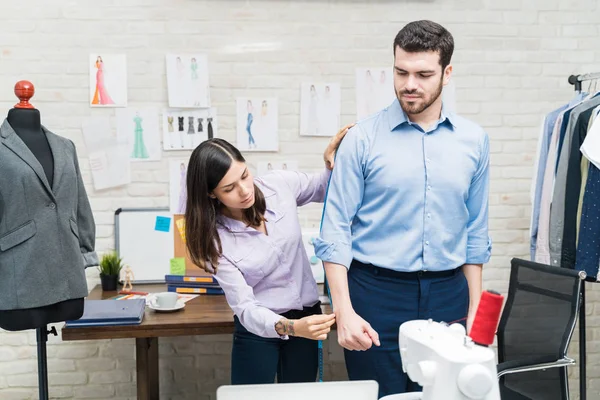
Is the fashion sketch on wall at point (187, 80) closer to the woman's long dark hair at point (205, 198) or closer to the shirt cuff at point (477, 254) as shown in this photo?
the woman's long dark hair at point (205, 198)

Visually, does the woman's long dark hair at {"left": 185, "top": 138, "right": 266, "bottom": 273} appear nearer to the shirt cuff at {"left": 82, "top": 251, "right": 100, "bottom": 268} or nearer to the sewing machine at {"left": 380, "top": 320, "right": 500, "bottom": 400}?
the shirt cuff at {"left": 82, "top": 251, "right": 100, "bottom": 268}

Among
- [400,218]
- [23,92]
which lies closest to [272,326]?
[400,218]

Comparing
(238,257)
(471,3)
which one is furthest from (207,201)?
(471,3)

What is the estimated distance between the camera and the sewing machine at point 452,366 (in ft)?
3.22

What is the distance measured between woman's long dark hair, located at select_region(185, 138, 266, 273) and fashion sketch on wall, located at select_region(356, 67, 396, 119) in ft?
4.16

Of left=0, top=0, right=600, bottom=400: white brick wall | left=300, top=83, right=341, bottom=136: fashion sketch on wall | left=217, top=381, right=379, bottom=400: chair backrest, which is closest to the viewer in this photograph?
left=217, top=381, right=379, bottom=400: chair backrest

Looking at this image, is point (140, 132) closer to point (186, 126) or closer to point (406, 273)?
point (186, 126)

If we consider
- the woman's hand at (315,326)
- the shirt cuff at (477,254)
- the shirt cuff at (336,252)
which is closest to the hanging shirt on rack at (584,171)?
the shirt cuff at (477,254)

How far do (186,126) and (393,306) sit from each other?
1629 mm

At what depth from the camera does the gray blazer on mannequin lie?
2.10 meters

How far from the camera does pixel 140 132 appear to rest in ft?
9.68

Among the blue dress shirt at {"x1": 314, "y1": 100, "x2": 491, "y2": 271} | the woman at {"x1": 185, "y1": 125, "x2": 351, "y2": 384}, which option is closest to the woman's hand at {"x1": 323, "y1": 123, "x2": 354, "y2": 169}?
the woman at {"x1": 185, "y1": 125, "x2": 351, "y2": 384}

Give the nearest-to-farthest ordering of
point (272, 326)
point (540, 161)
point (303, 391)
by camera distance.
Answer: point (303, 391) < point (272, 326) < point (540, 161)

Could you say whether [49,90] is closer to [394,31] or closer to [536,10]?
[394,31]
